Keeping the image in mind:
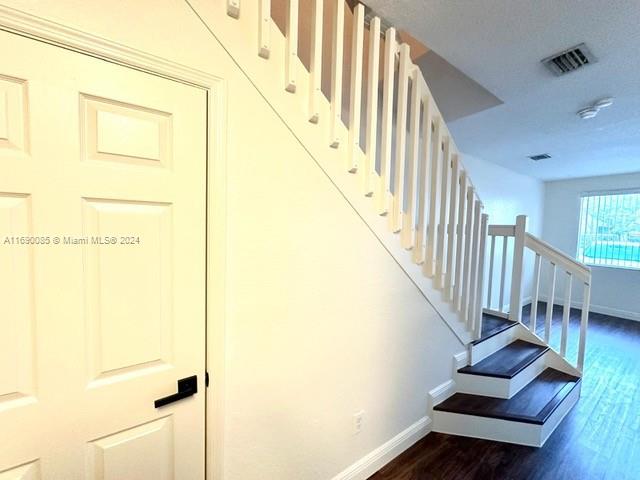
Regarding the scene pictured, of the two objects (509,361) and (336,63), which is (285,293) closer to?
(336,63)

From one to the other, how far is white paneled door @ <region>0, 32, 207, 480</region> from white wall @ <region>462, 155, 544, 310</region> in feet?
12.8

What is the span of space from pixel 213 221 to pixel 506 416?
2378 millimetres

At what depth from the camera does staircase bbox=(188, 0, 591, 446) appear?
3.89 ft

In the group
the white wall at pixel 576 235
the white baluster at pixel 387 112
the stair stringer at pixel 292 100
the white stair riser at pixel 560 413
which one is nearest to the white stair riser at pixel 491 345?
the white stair riser at pixel 560 413

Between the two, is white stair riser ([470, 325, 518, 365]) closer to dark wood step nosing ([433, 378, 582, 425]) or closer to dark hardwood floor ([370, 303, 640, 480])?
dark wood step nosing ([433, 378, 582, 425])

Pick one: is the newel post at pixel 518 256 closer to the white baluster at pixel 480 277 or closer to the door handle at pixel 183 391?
the white baluster at pixel 480 277

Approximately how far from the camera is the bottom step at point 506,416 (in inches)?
78.7

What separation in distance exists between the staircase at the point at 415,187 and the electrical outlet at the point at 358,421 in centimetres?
79

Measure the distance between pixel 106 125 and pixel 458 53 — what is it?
6.63 feet

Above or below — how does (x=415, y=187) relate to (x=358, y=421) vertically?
above

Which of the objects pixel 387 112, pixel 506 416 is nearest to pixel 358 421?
pixel 506 416

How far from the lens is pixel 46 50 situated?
2.54 feet

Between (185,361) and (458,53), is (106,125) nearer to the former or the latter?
(185,361)

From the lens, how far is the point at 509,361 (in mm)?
2445
